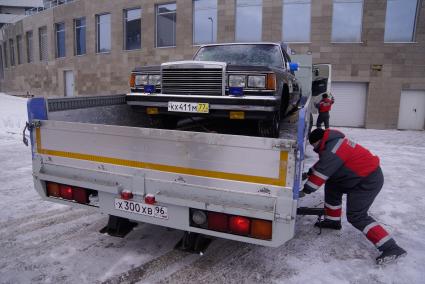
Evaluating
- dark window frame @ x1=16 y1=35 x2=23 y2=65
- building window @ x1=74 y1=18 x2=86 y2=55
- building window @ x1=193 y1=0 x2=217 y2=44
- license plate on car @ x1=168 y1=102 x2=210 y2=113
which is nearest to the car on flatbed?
license plate on car @ x1=168 y1=102 x2=210 y2=113

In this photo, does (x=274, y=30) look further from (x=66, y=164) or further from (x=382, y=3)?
(x=66, y=164)

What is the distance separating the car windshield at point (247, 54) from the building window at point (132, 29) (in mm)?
15266

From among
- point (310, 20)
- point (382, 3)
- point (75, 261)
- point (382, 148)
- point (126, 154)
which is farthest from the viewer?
point (310, 20)

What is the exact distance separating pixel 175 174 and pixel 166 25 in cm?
1799

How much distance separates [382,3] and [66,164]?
16.0 metres

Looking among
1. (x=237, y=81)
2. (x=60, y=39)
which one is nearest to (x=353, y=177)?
(x=237, y=81)

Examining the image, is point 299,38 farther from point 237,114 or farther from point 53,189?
point 53,189

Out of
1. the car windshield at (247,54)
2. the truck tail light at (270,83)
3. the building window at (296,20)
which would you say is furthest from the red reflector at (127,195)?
the building window at (296,20)

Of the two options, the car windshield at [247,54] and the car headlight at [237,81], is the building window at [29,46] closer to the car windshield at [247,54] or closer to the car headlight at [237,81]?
the car windshield at [247,54]

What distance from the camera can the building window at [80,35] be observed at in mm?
23641

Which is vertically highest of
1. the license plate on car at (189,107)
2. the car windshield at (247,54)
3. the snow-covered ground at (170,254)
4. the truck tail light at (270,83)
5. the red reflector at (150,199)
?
the car windshield at (247,54)

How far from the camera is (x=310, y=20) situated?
15758 mm

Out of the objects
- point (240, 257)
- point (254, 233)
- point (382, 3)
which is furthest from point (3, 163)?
point (382, 3)

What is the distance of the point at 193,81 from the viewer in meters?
4.45
